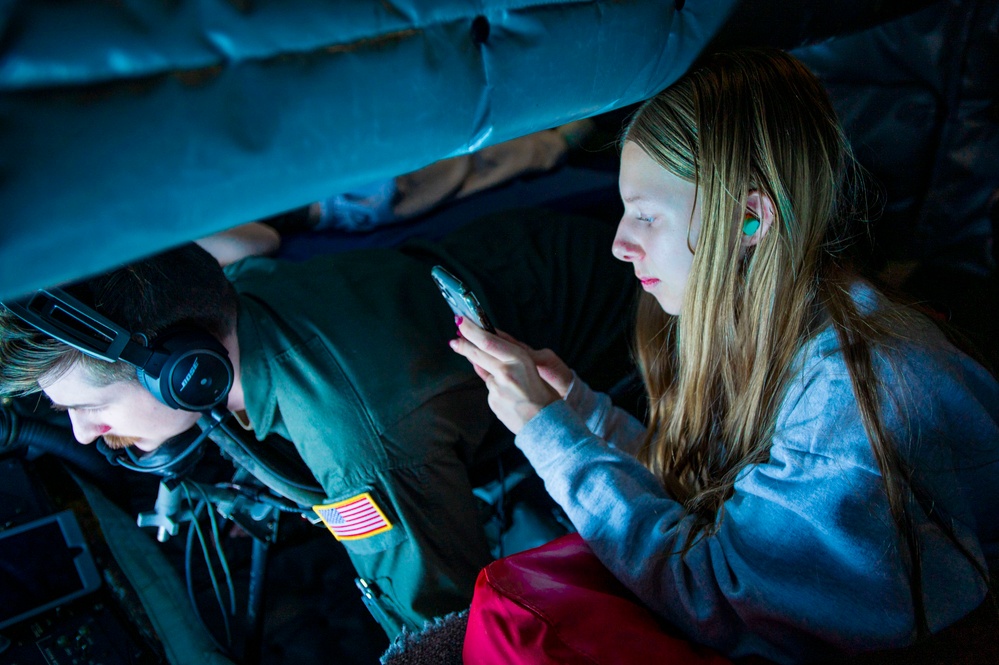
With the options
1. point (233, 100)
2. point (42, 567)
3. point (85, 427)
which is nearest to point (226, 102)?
point (233, 100)

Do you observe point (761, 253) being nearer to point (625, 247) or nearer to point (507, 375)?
point (625, 247)

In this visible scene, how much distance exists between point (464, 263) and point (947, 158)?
94cm

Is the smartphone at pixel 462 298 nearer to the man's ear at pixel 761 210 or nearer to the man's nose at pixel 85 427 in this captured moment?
the man's ear at pixel 761 210

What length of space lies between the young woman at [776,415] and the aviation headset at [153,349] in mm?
335

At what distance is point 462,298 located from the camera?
962mm

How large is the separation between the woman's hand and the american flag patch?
0.74 ft

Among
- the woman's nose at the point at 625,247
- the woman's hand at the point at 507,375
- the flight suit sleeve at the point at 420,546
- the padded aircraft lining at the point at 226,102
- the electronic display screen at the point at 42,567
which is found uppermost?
the padded aircraft lining at the point at 226,102

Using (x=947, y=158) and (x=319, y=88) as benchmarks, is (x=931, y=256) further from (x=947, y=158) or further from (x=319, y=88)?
(x=319, y=88)

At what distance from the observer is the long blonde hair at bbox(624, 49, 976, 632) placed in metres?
0.79

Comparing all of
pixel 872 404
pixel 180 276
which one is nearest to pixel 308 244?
pixel 180 276

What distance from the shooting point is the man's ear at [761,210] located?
2.70ft

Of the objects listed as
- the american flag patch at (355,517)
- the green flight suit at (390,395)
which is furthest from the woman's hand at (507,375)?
the american flag patch at (355,517)

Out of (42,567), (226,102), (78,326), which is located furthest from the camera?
(42,567)

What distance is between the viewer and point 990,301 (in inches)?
52.2
